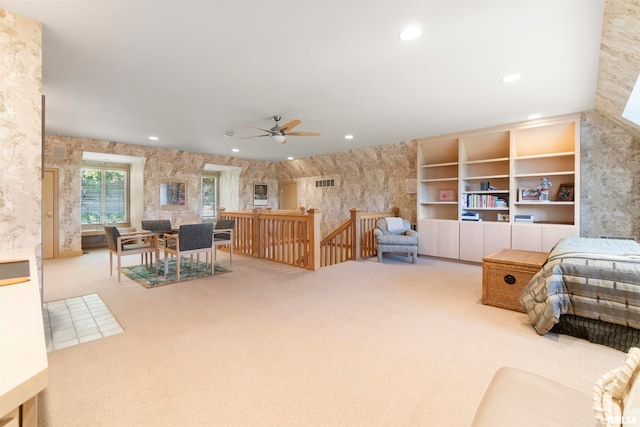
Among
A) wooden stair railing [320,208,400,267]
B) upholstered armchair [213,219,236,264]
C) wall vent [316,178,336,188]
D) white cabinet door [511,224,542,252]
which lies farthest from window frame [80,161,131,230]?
white cabinet door [511,224,542,252]

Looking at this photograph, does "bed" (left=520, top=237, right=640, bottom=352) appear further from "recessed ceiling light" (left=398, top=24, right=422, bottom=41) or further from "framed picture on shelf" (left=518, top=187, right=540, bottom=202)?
"framed picture on shelf" (left=518, top=187, right=540, bottom=202)

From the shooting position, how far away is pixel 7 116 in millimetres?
2135

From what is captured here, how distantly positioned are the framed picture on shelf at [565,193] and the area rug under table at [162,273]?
568 cm

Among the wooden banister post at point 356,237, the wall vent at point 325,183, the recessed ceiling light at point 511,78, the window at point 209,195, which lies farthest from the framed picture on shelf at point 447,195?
the window at point 209,195

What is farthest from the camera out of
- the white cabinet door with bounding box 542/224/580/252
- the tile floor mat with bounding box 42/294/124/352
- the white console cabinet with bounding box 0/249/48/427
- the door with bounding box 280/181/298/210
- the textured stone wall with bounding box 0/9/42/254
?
the door with bounding box 280/181/298/210

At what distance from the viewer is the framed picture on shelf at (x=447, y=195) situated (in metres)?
5.98

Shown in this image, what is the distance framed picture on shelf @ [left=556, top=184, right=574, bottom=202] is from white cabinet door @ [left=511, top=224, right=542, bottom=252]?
606mm

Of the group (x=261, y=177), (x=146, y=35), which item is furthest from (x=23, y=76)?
(x=261, y=177)

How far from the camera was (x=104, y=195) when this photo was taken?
758cm

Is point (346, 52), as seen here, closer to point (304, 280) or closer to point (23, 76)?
point (23, 76)

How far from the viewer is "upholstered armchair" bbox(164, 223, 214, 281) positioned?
163 inches

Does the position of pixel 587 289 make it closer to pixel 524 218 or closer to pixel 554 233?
pixel 554 233

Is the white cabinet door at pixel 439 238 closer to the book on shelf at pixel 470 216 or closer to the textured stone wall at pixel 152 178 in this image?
the book on shelf at pixel 470 216

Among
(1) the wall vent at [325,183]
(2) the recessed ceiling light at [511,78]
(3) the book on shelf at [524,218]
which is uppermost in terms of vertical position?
(2) the recessed ceiling light at [511,78]
